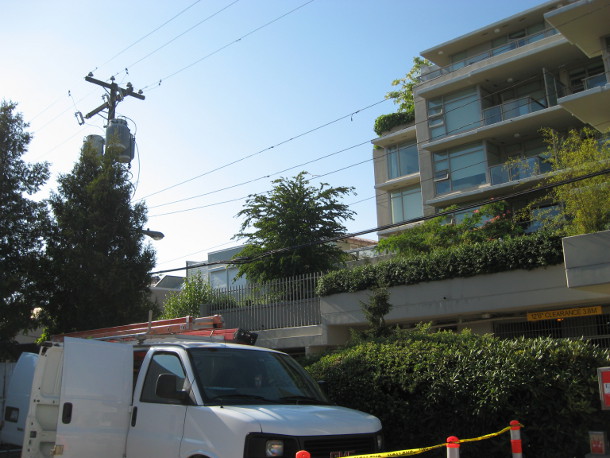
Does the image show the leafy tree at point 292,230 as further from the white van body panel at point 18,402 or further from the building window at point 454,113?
the white van body panel at point 18,402

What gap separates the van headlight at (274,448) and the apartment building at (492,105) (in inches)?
881

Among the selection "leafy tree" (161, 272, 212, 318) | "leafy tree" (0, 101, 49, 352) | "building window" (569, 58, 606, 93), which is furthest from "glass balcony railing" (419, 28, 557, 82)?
"leafy tree" (0, 101, 49, 352)

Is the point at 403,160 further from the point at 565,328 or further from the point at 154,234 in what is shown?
the point at 154,234

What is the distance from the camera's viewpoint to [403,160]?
35.4 metres

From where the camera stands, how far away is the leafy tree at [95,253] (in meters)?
16.8

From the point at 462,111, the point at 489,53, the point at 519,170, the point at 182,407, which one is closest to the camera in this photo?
the point at 182,407

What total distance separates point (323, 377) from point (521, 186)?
20266 mm

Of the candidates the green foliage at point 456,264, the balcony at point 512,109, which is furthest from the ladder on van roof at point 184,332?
the balcony at point 512,109

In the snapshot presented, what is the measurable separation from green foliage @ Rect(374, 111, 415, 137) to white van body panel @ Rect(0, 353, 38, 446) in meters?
29.3

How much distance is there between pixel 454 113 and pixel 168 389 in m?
27.2

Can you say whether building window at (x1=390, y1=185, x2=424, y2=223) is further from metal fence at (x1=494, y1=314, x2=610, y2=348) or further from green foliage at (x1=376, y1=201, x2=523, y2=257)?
metal fence at (x1=494, y1=314, x2=610, y2=348)

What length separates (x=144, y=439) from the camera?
6609 mm

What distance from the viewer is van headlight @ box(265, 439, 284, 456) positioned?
550 centimetres

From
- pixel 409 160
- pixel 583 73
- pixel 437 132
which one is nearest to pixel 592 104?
pixel 583 73
